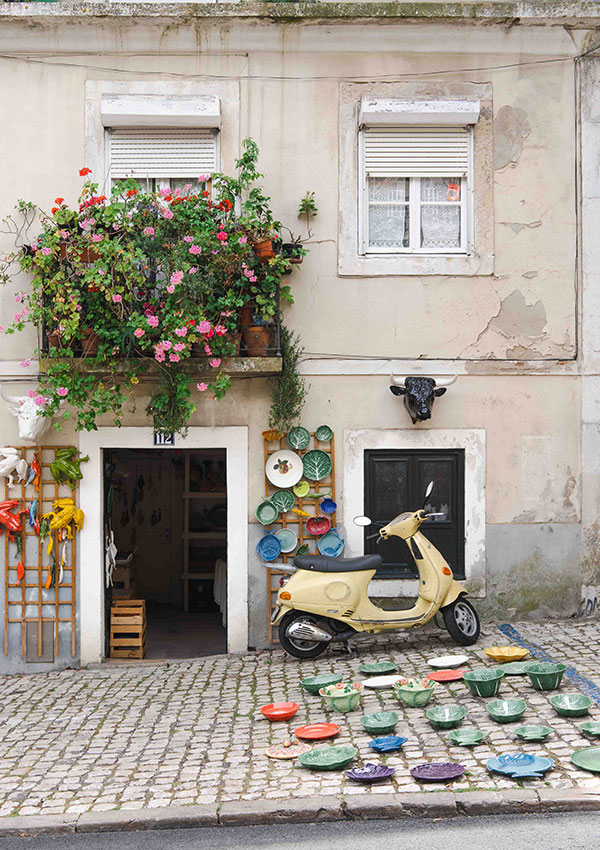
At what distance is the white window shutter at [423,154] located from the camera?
32.8 ft

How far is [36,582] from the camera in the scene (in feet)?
32.3

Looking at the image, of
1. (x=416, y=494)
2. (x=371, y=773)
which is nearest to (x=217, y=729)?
(x=371, y=773)

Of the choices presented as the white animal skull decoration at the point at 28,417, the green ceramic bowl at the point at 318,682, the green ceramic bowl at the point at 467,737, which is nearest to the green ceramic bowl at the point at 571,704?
the green ceramic bowl at the point at 467,737

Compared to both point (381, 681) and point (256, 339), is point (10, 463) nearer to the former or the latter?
point (256, 339)

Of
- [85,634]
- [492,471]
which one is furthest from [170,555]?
[492,471]

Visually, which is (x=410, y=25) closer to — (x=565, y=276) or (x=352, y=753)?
(x=565, y=276)

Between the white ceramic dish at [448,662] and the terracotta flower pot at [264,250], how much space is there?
408 cm

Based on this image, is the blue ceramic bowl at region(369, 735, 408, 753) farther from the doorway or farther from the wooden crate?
the doorway

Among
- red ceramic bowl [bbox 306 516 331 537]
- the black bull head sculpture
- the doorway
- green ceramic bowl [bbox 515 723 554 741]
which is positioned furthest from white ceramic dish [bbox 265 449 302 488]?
green ceramic bowl [bbox 515 723 554 741]

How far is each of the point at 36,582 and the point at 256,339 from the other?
334 cm

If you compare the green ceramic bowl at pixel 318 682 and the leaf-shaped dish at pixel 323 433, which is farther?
the leaf-shaped dish at pixel 323 433

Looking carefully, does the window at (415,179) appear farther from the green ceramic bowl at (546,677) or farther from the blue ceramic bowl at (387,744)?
the blue ceramic bowl at (387,744)

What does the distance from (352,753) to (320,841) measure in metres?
0.96

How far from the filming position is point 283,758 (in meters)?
6.48
